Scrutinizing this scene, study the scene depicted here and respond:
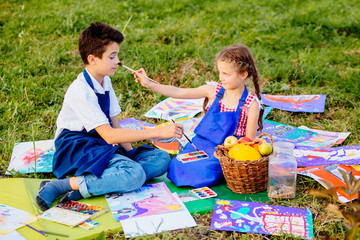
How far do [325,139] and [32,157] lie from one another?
94.2 inches

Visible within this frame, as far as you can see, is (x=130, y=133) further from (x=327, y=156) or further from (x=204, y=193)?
(x=327, y=156)

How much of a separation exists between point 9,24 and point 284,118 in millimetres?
3793

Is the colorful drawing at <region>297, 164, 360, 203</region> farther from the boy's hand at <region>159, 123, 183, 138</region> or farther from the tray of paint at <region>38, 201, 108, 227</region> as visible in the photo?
the tray of paint at <region>38, 201, 108, 227</region>

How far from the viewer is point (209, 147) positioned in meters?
3.08

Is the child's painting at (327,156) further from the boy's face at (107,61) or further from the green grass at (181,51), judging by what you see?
the boy's face at (107,61)

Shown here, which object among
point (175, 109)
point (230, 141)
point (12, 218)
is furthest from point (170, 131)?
point (175, 109)

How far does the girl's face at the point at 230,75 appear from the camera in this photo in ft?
9.88

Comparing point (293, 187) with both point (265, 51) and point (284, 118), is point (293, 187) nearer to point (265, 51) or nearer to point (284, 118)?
point (284, 118)

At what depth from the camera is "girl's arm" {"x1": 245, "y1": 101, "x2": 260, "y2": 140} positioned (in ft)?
9.86

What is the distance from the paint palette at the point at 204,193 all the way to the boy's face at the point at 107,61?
1006mm

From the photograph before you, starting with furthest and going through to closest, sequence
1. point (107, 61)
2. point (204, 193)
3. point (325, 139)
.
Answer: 1. point (325, 139)
2. point (107, 61)
3. point (204, 193)

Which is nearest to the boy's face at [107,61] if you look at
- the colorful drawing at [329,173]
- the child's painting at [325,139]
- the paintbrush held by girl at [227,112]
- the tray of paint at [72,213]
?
the paintbrush held by girl at [227,112]

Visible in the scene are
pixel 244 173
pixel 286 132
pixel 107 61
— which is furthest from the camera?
pixel 286 132

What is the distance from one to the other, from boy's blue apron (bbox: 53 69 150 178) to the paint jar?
3.45ft
